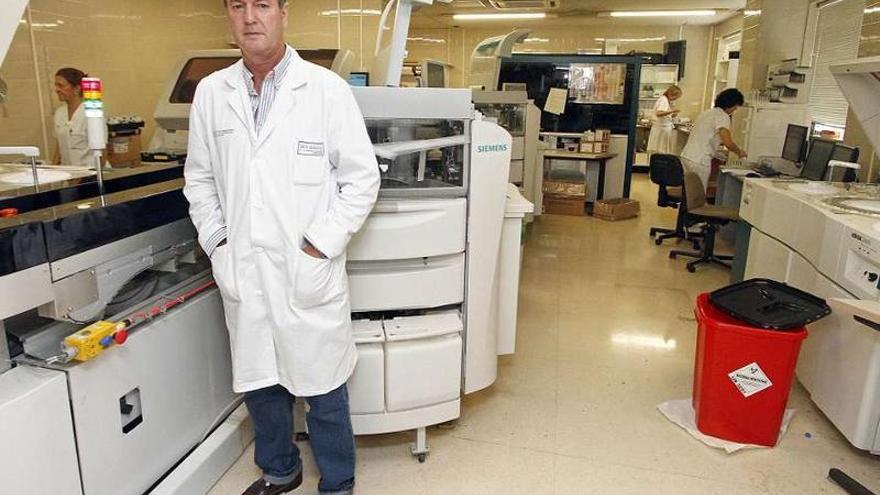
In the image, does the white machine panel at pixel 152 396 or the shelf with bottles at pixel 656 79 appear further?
the shelf with bottles at pixel 656 79

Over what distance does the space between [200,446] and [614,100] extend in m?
6.24

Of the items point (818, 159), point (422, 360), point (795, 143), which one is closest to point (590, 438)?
point (422, 360)

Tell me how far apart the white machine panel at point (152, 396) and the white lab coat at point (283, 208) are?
0.23 meters

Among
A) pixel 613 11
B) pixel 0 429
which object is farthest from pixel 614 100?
pixel 0 429

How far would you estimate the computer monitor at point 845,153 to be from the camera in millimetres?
3541

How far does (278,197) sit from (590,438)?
5.26 ft

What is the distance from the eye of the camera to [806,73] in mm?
5148

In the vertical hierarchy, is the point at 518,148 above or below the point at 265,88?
below

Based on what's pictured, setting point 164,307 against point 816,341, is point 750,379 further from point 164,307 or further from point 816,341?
point 164,307

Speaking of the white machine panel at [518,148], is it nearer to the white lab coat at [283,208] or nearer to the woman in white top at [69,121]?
the woman in white top at [69,121]

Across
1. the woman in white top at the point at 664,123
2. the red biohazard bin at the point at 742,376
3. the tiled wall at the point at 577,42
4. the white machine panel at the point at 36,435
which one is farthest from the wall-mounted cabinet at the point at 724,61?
the white machine panel at the point at 36,435

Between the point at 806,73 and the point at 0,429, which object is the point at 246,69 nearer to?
the point at 0,429

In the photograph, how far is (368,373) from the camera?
2.05 m

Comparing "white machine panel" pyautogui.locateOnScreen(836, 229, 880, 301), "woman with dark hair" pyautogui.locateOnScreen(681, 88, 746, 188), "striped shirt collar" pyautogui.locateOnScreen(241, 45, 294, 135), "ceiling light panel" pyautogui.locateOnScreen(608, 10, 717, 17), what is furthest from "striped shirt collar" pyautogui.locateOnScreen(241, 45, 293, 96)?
"ceiling light panel" pyautogui.locateOnScreen(608, 10, 717, 17)
